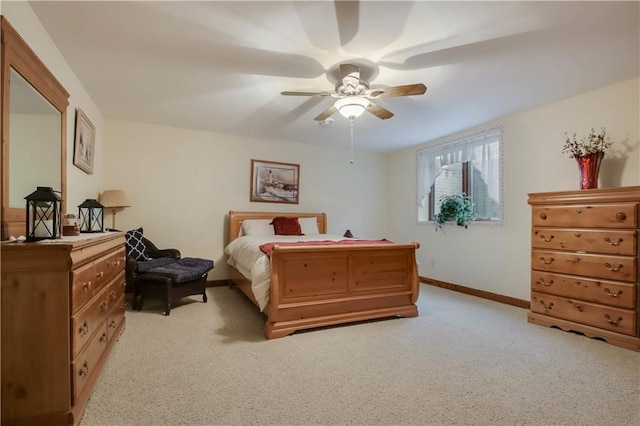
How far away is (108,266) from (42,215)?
611mm

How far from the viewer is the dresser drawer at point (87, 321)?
1499mm

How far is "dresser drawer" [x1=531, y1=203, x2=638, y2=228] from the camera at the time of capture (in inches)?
101

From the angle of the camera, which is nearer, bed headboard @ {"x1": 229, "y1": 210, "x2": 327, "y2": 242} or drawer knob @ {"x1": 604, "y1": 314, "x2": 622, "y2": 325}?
drawer knob @ {"x1": 604, "y1": 314, "x2": 622, "y2": 325}

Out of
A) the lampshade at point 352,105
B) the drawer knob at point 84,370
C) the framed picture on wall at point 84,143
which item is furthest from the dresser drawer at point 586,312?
the framed picture on wall at point 84,143

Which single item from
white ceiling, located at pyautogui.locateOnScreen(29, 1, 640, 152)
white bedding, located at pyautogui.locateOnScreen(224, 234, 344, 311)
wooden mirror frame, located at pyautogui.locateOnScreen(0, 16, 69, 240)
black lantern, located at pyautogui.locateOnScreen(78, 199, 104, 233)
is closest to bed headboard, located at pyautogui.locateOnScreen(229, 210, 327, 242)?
white bedding, located at pyautogui.locateOnScreen(224, 234, 344, 311)

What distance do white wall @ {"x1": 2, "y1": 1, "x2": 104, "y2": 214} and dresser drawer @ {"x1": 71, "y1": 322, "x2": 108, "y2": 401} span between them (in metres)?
1.40

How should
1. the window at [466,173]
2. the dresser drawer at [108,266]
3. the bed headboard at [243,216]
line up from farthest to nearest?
the bed headboard at [243,216], the window at [466,173], the dresser drawer at [108,266]

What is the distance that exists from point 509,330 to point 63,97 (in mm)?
4451

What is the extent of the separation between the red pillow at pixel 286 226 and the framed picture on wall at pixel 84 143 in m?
2.42

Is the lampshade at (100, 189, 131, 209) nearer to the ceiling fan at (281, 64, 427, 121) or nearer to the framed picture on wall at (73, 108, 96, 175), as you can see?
the framed picture on wall at (73, 108, 96, 175)

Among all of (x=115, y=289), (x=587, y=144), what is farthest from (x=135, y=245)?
(x=587, y=144)

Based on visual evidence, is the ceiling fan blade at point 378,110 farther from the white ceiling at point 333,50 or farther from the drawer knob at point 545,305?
the drawer knob at point 545,305

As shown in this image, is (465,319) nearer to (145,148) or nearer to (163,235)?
(163,235)

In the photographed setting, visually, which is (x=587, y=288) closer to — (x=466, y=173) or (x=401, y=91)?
(x=466, y=173)
